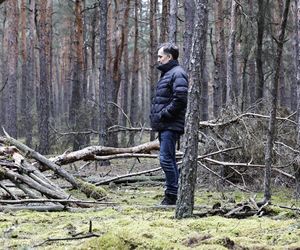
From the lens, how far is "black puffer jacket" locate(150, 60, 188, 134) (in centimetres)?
614

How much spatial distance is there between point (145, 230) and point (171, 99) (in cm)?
247

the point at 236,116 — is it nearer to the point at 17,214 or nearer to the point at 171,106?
the point at 171,106

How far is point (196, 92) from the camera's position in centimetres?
478

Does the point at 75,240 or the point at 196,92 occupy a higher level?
the point at 196,92

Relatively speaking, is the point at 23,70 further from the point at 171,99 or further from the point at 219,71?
the point at 171,99

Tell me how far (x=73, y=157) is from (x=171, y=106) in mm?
3186

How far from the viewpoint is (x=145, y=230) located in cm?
414

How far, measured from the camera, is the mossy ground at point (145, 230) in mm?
3646

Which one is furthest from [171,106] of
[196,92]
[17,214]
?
[17,214]

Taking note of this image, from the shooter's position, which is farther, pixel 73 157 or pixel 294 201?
pixel 73 157

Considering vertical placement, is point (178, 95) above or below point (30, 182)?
above

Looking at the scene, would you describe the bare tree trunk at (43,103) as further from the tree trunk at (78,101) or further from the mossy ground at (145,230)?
the mossy ground at (145,230)

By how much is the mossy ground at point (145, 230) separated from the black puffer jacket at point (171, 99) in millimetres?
1033

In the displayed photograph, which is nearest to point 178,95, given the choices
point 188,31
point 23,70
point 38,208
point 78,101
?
point 38,208
